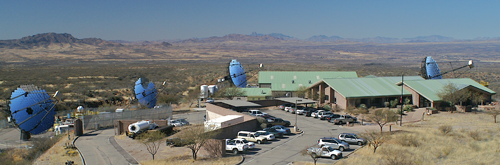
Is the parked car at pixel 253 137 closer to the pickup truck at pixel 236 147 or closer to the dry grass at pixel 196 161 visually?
the pickup truck at pixel 236 147

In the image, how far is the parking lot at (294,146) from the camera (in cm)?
2677

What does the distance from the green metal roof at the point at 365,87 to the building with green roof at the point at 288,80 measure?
9.51 m

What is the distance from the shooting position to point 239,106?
157 ft

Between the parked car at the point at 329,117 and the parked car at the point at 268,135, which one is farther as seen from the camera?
the parked car at the point at 329,117

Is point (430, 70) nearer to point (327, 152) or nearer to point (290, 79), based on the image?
point (290, 79)

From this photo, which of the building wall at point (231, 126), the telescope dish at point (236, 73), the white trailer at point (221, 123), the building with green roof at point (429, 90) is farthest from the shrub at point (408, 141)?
the telescope dish at point (236, 73)

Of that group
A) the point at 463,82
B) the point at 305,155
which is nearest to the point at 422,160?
the point at 305,155

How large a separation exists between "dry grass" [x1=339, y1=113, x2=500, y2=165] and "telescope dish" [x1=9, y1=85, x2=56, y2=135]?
2792 cm

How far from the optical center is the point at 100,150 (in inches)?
1212

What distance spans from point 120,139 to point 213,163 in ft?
42.5

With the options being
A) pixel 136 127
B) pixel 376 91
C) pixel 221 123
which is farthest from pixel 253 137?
pixel 376 91

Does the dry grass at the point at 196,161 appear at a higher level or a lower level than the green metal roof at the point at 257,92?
lower

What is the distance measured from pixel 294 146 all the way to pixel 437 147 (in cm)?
1085

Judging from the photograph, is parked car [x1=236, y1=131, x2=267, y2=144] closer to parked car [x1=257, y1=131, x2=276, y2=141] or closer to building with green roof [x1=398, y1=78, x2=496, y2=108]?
parked car [x1=257, y1=131, x2=276, y2=141]
